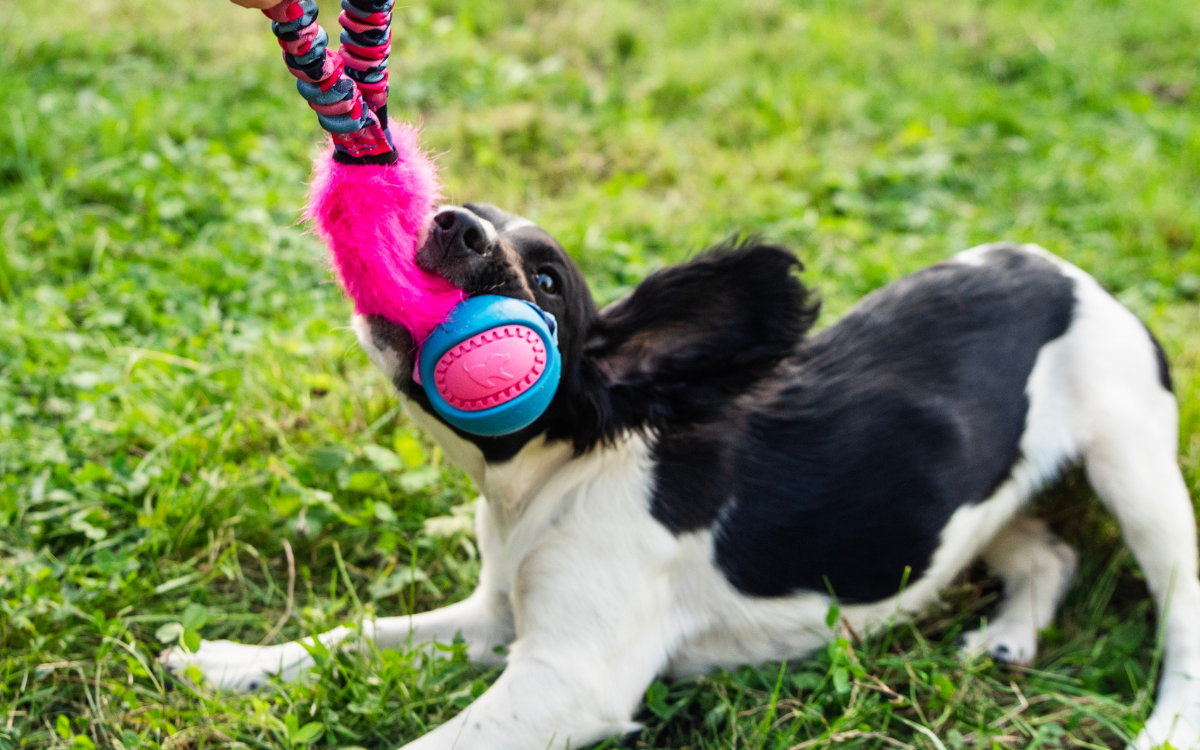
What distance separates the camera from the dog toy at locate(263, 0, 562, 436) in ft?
5.85

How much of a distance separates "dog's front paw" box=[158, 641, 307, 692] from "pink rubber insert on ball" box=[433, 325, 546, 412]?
95 centimetres

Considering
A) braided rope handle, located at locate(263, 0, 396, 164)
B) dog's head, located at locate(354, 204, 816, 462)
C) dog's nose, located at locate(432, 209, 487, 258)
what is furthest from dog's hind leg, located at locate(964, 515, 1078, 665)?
braided rope handle, located at locate(263, 0, 396, 164)

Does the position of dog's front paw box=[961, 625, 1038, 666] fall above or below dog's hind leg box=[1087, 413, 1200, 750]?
below

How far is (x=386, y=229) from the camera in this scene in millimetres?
1841

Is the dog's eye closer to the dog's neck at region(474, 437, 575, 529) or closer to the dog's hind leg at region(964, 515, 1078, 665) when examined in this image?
the dog's neck at region(474, 437, 575, 529)

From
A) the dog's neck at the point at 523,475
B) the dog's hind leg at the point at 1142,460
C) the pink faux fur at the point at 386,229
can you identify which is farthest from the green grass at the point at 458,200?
the pink faux fur at the point at 386,229

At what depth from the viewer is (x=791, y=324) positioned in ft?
7.54

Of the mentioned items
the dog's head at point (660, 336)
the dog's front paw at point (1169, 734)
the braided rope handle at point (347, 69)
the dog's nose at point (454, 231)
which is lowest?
the dog's front paw at point (1169, 734)

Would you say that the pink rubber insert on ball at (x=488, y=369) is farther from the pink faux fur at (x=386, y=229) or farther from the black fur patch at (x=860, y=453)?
the black fur patch at (x=860, y=453)

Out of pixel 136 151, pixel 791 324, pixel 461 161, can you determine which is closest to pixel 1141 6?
pixel 461 161

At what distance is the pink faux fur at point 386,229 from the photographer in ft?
5.92

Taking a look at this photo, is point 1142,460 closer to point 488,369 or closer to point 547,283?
point 547,283

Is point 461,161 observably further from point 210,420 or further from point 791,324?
point 791,324

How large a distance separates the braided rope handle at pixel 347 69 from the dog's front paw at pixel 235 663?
1304mm
